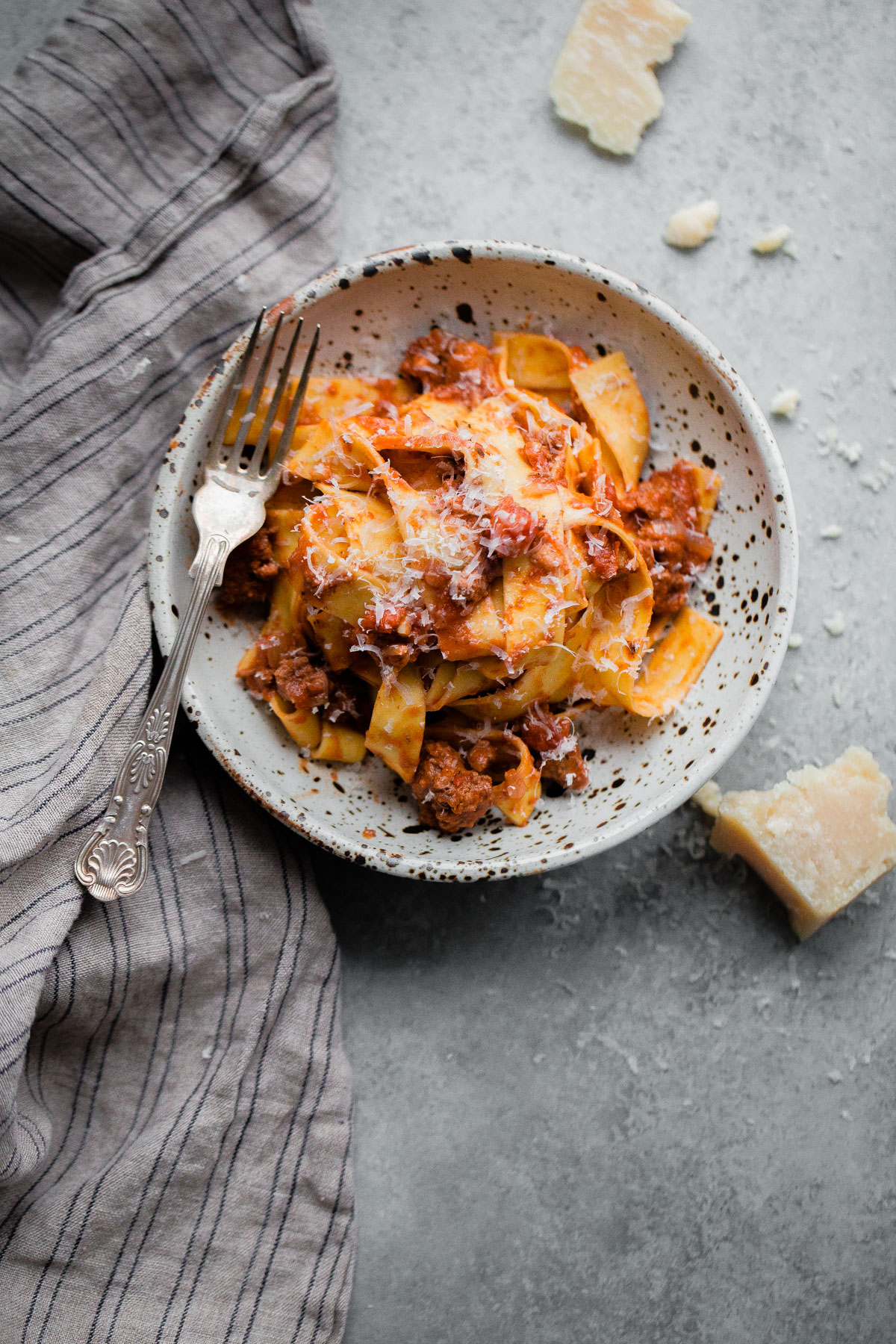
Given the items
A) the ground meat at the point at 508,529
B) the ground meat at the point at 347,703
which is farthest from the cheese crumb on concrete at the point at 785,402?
the ground meat at the point at 347,703

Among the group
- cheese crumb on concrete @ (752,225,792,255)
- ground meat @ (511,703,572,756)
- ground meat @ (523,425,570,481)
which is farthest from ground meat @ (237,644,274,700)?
cheese crumb on concrete @ (752,225,792,255)

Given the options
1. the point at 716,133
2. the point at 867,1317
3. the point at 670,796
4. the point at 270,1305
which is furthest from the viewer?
the point at 716,133

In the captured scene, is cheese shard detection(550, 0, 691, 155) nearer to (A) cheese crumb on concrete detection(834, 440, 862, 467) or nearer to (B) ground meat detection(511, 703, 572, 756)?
(A) cheese crumb on concrete detection(834, 440, 862, 467)

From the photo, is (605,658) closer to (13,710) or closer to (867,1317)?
(13,710)

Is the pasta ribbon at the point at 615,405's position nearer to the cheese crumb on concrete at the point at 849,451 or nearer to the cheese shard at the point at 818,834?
the cheese crumb on concrete at the point at 849,451

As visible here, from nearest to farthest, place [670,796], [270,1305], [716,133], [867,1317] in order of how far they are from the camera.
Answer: [670,796] → [270,1305] → [867,1317] → [716,133]

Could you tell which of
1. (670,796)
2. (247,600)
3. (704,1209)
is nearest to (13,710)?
(247,600)

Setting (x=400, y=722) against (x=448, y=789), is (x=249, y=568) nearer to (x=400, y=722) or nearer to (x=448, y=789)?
(x=400, y=722)
